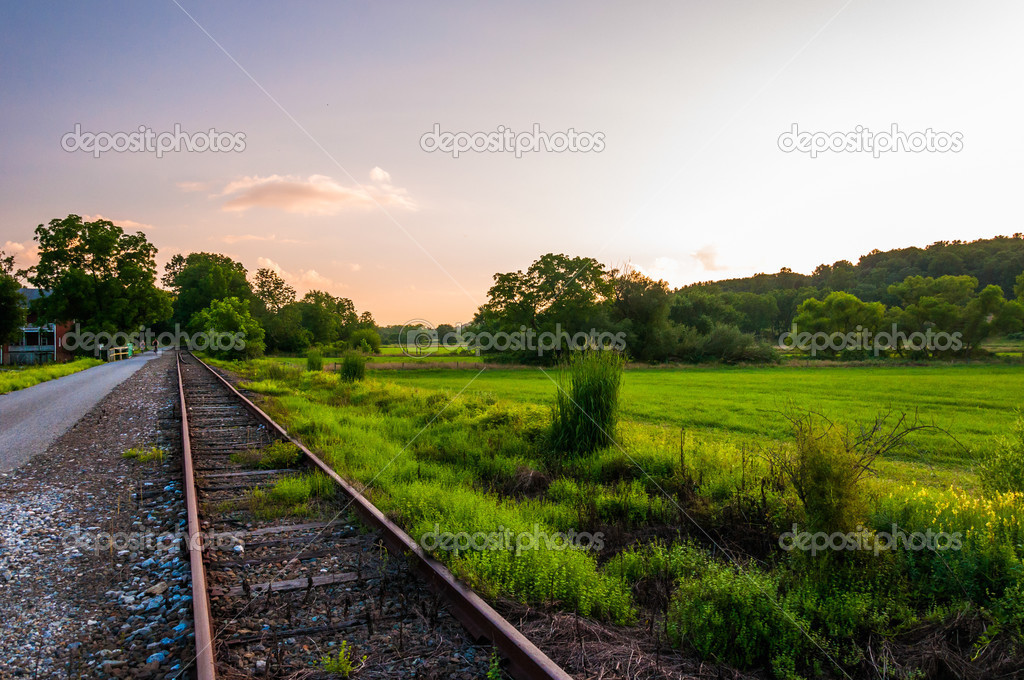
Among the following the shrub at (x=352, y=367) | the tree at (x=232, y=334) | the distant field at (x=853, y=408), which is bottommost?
the distant field at (x=853, y=408)

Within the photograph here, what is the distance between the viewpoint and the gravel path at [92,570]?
3.05 meters

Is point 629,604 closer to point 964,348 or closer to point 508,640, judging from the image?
point 508,640

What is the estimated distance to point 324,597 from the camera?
12.1 ft

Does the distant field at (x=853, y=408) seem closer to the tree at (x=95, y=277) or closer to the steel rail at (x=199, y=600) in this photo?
the steel rail at (x=199, y=600)

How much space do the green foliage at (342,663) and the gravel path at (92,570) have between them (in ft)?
2.66

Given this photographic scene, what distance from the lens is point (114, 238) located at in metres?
50.6

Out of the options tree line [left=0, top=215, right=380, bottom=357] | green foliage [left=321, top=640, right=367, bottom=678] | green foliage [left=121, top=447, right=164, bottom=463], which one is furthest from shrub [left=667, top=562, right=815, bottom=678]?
tree line [left=0, top=215, right=380, bottom=357]

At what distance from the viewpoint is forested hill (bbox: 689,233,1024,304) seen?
83812mm

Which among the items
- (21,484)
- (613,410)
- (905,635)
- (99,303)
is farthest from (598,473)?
(99,303)

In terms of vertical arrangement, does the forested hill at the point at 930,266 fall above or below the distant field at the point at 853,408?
above

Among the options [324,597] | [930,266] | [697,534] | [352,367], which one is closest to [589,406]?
[697,534]

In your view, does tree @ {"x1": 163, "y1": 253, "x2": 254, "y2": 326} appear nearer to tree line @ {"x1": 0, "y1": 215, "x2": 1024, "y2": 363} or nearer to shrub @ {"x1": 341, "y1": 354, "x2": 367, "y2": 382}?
tree line @ {"x1": 0, "y1": 215, "x2": 1024, "y2": 363}

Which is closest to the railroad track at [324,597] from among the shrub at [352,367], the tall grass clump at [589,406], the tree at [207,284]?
the tall grass clump at [589,406]

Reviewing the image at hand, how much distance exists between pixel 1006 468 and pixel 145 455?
1044 cm
